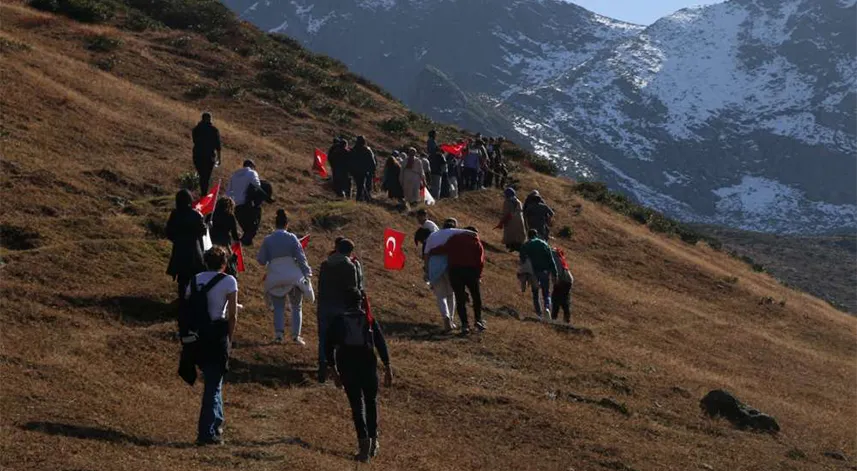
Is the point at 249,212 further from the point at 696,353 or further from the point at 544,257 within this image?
the point at 696,353

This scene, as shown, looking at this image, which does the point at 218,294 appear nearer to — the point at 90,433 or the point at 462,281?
the point at 90,433

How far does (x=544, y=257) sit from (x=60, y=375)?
Answer: 9621 millimetres

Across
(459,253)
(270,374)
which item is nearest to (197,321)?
(270,374)

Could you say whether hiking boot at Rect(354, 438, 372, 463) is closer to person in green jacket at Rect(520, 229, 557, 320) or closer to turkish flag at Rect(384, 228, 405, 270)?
turkish flag at Rect(384, 228, 405, 270)

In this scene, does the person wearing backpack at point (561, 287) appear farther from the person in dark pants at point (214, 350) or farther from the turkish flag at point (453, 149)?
the turkish flag at point (453, 149)

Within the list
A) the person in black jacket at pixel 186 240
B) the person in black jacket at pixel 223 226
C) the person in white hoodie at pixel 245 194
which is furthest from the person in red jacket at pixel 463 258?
the person in black jacket at pixel 186 240

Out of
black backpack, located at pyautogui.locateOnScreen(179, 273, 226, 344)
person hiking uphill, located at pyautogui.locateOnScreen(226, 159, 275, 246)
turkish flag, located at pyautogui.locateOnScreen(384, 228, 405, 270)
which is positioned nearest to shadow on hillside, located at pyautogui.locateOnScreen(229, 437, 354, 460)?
black backpack, located at pyautogui.locateOnScreen(179, 273, 226, 344)

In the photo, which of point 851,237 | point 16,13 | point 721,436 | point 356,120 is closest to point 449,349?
point 721,436

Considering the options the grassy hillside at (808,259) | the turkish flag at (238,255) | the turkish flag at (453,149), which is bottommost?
the grassy hillside at (808,259)

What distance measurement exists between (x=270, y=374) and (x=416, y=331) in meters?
4.03

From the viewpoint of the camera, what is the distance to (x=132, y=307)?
15.6 metres

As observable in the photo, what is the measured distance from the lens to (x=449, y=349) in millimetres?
16906

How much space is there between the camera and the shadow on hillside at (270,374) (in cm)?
1389

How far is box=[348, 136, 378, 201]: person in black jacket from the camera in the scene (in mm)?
26594
